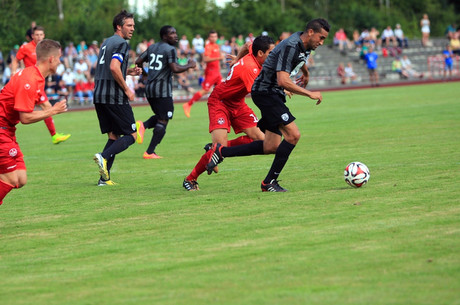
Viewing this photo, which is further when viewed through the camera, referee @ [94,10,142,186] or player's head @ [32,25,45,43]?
player's head @ [32,25,45,43]

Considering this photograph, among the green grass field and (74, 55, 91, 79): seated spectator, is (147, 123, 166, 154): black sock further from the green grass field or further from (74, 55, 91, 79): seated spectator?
(74, 55, 91, 79): seated spectator

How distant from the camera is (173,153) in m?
15.2

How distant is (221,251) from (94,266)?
1007 mm

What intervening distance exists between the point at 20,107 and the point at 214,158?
9.64ft

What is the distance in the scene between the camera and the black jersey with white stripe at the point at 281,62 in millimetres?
9445

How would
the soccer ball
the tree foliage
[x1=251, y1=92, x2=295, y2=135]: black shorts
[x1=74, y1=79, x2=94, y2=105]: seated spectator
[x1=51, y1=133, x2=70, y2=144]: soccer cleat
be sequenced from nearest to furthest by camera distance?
the soccer ball, [x1=251, y1=92, x2=295, y2=135]: black shorts, [x1=51, y1=133, x2=70, y2=144]: soccer cleat, [x1=74, y1=79, x2=94, y2=105]: seated spectator, the tree foliage

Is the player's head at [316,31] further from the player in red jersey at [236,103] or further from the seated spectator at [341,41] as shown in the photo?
the seated spectator at [341,41]

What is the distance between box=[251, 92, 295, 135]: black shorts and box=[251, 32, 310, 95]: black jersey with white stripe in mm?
74

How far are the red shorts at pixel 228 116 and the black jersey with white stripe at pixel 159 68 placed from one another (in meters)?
3.88

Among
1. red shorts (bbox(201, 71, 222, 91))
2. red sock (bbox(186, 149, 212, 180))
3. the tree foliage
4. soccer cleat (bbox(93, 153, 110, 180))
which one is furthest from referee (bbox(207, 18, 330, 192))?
the tree foliage

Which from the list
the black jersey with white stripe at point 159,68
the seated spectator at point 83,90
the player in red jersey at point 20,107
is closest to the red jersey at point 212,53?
the black jersey with white stripe at point 159,68

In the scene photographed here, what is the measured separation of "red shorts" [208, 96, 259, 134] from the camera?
36.3 feet

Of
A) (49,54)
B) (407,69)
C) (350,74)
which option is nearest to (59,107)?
(49,54)

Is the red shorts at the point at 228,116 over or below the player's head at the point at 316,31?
below
